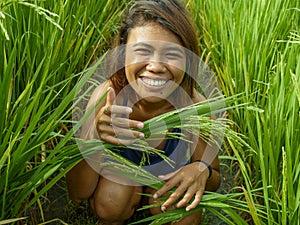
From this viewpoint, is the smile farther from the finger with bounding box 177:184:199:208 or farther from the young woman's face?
the finger with bounding box 177:184:199:208

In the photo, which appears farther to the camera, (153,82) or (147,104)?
(147,104)

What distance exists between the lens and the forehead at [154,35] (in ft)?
4.94

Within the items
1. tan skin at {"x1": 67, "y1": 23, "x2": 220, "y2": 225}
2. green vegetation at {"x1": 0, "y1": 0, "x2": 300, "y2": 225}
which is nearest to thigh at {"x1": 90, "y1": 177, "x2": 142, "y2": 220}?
tan skin at {"x1": 67, "y1": 23, "x2": 220, "y2": 225}

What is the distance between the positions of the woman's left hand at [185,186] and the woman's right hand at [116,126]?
0.17 m

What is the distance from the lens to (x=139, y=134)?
4.32ft

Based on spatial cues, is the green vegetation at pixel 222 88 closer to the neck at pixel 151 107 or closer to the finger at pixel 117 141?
the finger at pixel 117 141

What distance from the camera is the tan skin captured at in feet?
4.56

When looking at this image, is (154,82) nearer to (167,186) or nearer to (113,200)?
(167,186)

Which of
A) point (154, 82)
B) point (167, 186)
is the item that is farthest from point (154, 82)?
point (167, 186)

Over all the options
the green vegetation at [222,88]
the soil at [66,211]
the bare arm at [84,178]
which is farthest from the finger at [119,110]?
the soil at [66,211]

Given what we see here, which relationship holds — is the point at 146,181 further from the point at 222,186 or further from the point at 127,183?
the point at 222,186

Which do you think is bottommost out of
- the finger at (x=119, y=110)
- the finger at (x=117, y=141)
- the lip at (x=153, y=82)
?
the finger at (x=117, y=141)

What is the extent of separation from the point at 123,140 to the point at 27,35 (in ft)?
1.92

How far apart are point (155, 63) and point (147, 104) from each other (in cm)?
17
